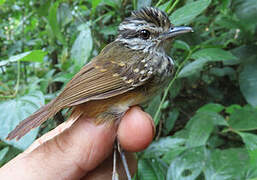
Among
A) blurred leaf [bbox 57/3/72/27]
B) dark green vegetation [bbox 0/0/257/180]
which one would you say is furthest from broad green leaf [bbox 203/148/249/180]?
blurred leaf [bbox 57/3/72/27]

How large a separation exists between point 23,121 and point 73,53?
53cm

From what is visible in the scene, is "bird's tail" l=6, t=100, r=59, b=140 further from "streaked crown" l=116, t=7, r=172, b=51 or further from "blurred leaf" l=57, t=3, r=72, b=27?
"blurred leaf" l=57, t=3, r=72, b=27

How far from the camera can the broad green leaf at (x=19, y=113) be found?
116cm

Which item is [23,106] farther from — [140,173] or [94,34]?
[94,34]

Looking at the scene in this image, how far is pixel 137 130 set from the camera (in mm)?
1242

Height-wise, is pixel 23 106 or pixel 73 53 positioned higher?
pixel 73 53

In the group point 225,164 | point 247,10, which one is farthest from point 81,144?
point 247,10

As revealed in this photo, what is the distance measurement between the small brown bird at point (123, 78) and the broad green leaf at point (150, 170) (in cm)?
29

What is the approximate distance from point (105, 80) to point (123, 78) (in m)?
0.09

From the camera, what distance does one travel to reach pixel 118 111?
1.29m

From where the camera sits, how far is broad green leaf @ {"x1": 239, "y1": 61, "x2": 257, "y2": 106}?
144 cm

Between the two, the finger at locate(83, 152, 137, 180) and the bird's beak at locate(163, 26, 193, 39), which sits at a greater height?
the bird's beak at locate(163, 26, 193, 39)

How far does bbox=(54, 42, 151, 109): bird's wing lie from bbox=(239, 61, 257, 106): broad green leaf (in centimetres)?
68

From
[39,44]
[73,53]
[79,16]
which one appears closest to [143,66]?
[73,53]
